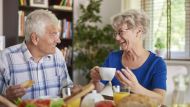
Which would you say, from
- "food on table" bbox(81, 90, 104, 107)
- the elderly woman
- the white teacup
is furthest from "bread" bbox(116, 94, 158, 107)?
the elderly woman

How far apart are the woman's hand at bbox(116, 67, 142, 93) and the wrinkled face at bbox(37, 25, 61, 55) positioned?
0.58 meters

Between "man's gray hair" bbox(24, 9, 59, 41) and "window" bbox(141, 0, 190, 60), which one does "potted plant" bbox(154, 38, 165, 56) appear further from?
"man's gray hair" bbox(24, 9, 59, 41)

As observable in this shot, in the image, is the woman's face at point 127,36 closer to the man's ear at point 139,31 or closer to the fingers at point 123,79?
the man's ear at point 139,31

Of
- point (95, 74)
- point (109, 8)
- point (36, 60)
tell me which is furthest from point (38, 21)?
point (109, 8)

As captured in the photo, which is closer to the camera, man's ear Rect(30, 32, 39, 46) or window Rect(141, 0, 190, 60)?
man's ear Rect(30, 32, 39, 46)

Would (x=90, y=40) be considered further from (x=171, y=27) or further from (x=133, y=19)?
(x=133, y=19)

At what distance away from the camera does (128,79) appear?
1.63m

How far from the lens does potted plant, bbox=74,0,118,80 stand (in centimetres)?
421

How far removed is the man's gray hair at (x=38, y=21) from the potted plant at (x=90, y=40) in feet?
7.13

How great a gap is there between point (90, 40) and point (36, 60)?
2.26 meters

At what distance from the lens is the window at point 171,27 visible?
372 cm

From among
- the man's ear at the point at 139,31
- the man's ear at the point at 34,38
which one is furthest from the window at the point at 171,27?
the man's ear at the point at 34,38

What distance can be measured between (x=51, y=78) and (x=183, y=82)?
54.8 inches

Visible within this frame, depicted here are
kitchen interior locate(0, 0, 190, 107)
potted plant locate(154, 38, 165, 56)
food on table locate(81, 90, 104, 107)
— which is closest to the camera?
food on table locate(81, 90, 104, 107)
